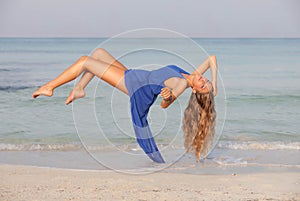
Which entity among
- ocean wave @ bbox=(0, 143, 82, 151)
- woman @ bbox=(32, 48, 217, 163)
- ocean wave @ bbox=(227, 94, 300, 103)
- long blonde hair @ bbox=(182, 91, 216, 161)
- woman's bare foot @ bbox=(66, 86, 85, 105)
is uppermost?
woman @ bbox=(32, 48, 217, 163)

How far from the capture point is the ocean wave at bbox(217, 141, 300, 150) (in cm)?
757

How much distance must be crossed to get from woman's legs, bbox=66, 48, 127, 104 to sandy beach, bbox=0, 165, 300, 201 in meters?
1.02

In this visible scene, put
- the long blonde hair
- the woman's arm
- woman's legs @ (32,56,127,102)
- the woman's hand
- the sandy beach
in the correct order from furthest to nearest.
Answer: the sandy beach < the long blonde hair < the woman's arm < woman's legs @ (32,56,127,102) < the woman's hand

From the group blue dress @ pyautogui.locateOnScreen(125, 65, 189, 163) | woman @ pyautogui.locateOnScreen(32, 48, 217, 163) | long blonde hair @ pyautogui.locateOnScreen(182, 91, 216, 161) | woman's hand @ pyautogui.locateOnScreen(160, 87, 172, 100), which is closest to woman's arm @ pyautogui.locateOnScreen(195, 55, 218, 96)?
woman @ pyautogui.locateOnScreen(32, 48, 217, 163)

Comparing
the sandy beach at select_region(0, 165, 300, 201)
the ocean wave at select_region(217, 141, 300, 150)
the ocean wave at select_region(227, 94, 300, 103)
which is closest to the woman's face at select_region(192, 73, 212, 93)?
the sandy beach at select_region(0, 165, 300, 201)

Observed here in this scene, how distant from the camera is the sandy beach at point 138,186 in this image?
500cm

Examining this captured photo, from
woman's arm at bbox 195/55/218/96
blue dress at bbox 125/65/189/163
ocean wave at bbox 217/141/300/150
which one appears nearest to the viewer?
blue dress at bbox 125/65/189/163

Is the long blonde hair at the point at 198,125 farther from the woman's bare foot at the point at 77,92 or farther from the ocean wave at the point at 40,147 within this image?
the ocean wave at the point at 40,147

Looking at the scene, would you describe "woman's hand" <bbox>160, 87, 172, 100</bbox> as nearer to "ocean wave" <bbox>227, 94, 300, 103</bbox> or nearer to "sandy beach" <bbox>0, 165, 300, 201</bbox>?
"sandy beach" <bbox>0, 165, 300, 201</bbox>

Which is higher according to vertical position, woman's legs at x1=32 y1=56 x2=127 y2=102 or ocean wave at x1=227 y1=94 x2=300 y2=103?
woman's legs at x1=32 y1=56 x2=127 y2=102

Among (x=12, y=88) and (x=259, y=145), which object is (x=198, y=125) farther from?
(x=12, y=88)

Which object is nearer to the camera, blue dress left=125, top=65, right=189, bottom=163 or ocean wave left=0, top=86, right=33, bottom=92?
blue dress left=125, top=65, right=189, bottom=163

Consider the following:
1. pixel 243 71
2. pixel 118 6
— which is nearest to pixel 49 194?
pixel 243 71

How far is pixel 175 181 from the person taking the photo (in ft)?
18.1
